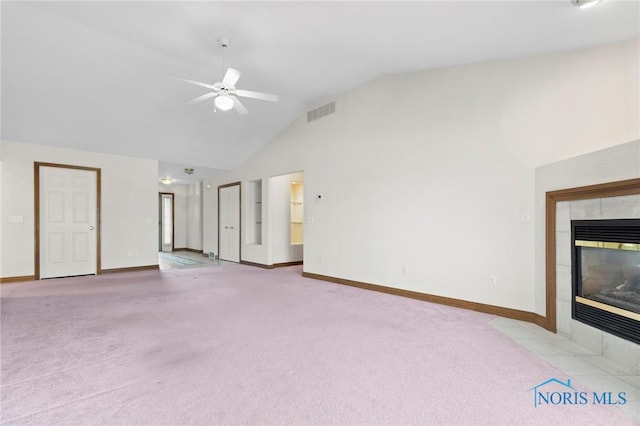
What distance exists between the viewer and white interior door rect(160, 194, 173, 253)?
10805 millimetres

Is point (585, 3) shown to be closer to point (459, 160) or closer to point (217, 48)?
point (459, 160)

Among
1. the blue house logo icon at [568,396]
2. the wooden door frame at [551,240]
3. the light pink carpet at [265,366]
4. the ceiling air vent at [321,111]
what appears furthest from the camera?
the ceiling air vent at [321,111]

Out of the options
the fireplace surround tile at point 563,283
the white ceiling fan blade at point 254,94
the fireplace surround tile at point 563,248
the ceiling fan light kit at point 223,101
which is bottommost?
the fireplace surround tile at point 563,283

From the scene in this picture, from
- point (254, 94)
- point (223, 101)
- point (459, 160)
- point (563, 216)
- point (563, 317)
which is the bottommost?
point (563, 317)

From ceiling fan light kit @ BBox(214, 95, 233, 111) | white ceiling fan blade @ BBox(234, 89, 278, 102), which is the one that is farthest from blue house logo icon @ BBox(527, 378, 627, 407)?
ceiling fan light kit @ BBox(214, 95, 233, 111)

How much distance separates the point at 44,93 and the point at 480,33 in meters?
5.74

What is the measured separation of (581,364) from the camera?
2256mm

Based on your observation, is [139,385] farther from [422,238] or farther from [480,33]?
[480,33]

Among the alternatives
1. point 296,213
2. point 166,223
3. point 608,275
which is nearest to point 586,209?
point 608,275

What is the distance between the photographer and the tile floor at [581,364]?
1.93m

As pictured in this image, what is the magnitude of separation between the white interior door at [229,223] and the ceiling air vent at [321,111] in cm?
294

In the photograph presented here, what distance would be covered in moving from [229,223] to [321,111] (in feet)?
13.3

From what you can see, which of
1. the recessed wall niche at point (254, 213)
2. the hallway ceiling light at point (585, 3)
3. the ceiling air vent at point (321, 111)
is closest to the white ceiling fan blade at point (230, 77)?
the ceiling air vent at point (321, 111)

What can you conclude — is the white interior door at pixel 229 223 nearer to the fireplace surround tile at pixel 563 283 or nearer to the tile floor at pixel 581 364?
the tile floor at pixel 581 364
